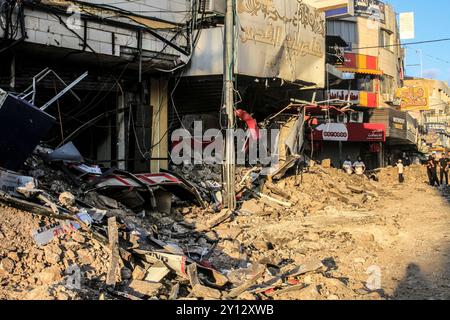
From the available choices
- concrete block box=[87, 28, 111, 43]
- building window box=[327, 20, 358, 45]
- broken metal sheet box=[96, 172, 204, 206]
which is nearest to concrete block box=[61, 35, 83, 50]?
concrete block box=[87, 28, 111, 43]

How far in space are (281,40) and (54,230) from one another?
1078 cm

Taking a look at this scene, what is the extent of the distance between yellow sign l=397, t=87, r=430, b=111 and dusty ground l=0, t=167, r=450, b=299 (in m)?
24.4

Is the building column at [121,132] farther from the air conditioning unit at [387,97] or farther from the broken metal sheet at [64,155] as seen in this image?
the air conditioning unit at [387,97]

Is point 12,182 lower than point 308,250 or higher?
Result: higher

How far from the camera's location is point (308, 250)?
9.23 meters

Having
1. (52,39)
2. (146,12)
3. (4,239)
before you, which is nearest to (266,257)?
(4,239)

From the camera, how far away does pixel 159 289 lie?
6125 millimetres

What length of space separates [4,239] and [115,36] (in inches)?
287

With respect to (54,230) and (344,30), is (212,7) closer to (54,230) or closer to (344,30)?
(54,230)

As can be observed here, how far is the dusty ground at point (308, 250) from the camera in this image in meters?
5.93

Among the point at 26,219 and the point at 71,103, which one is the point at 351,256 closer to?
the point at 26,219

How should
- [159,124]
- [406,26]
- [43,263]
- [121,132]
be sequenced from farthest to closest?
[406,26] → [159,124] → [121,132] → [43,263]

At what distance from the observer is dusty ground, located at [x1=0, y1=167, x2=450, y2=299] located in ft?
19.4

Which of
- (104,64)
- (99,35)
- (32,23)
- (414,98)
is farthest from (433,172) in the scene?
(32,23)
